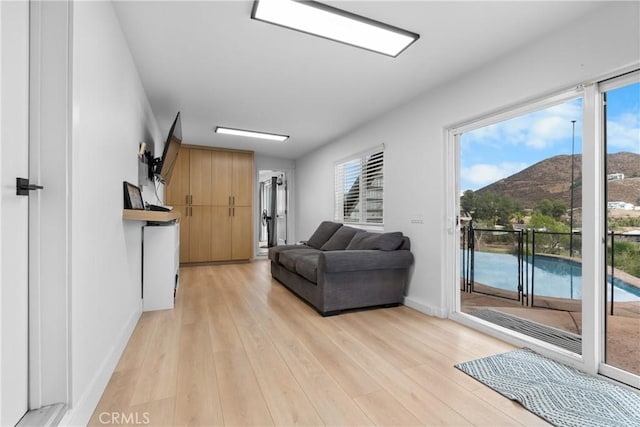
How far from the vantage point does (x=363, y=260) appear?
119 inches

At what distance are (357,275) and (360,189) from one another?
5.86ft

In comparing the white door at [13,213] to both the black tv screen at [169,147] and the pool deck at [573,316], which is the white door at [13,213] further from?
the pool deck at [573,316]

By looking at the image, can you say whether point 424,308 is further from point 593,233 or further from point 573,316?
point 593,233

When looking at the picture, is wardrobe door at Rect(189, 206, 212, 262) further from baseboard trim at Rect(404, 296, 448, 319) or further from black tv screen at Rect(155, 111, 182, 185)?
baseboard trim at Rect(404, 296, 448, 319)

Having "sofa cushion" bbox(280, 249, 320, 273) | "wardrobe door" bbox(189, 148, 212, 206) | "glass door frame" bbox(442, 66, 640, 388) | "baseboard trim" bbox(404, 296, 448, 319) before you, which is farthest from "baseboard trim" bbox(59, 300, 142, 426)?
"wardrobe door" bbox(189, 148, 212, 206)

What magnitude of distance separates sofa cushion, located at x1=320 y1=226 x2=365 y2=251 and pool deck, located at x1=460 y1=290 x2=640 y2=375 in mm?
1620

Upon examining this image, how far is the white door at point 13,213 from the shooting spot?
1.01 metres

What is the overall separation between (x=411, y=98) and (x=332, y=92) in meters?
0.92

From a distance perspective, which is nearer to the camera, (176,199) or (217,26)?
(217,26)

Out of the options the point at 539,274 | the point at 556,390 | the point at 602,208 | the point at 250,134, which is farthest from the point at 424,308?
the point at 250,134

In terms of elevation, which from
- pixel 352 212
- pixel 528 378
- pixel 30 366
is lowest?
pixel 528 378

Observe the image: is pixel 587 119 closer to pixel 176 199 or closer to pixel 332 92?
pixel 332 92

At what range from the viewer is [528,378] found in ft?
5.95

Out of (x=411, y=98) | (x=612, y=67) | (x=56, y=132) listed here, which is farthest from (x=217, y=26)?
(x=612, y=67)
